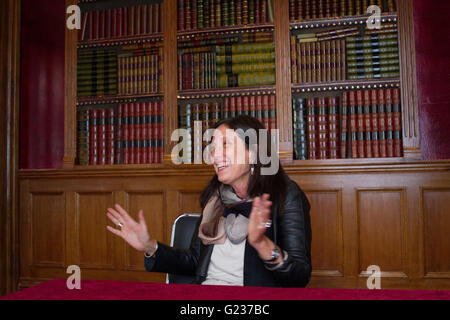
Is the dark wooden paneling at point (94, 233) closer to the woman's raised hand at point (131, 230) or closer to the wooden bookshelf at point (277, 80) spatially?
the wooden bookshelf at point (277, 80)

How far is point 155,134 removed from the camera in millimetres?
3086

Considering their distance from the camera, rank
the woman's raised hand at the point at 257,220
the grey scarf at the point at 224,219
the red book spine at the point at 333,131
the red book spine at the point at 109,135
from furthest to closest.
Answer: the red book spine at the point at 109,135 → the red book spine at the point at 333,131 → the grey scarf at the point at 224,219 → the woman's raised hand at the point at 257,220

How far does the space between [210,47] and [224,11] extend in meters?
0.29

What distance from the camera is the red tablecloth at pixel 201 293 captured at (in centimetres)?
80

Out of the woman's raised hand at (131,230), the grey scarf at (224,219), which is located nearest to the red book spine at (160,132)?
the grey scarf at (224,219)

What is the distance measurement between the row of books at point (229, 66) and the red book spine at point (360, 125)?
0.65 meters

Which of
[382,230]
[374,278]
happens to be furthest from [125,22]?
[374,278]

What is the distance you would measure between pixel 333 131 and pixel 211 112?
943 millimetres

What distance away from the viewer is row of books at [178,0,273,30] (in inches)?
117

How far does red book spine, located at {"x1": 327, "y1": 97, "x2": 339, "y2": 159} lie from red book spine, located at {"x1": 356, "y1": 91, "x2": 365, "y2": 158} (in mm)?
147

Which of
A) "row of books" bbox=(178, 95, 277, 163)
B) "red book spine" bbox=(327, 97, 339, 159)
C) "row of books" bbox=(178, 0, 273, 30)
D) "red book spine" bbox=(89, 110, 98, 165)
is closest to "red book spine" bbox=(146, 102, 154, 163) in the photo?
"row of books" bbox=(178, 95, 277, 163)

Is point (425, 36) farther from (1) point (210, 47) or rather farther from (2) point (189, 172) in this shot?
(2) point (189, 172)

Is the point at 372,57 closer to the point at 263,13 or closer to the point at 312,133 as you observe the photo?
the point at 312,133

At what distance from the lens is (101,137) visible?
3.18 meters
